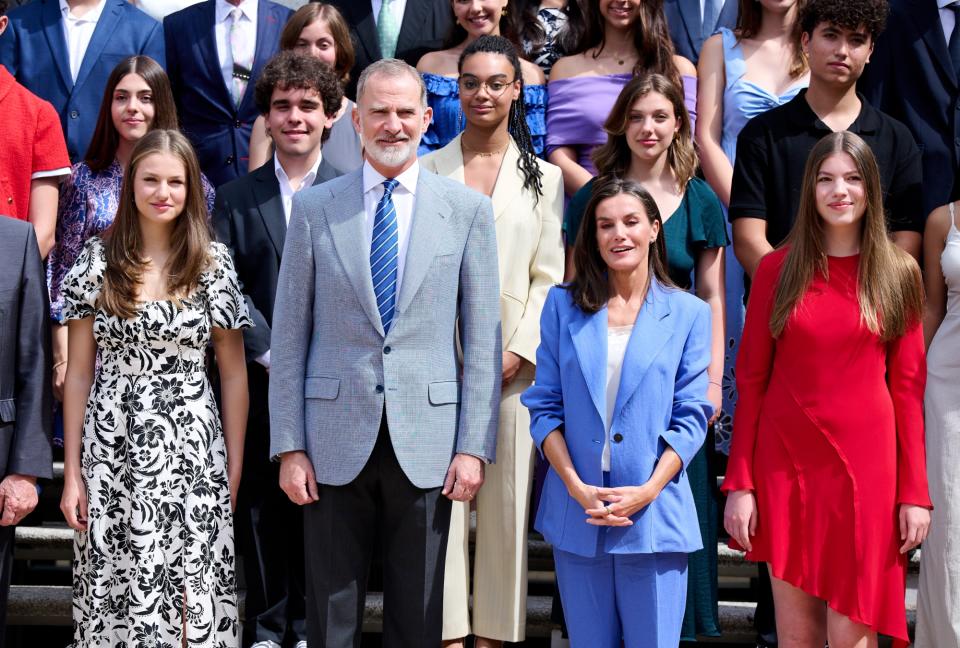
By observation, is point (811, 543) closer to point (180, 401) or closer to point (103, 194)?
point (180, 401)

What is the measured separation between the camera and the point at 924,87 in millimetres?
5168

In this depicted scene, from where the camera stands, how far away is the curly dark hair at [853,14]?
15.4 feet

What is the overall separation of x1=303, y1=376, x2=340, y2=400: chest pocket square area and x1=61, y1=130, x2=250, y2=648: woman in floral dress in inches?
17.1

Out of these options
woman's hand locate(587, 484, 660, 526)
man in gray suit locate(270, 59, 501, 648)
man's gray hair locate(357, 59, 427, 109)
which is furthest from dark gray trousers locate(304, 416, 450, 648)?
man's gray hair locate(357, 59, 427, 109)

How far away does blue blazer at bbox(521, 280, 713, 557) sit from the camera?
380 cm

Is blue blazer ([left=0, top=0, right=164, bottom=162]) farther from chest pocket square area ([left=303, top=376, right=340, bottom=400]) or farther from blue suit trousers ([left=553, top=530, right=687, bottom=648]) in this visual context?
blue suit trousers ([left=553, top=530, right=687, bottom=648])

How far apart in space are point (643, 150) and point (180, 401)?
1921mm

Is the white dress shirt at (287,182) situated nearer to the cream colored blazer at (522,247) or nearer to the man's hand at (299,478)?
the cream colored blazer at (522,247)

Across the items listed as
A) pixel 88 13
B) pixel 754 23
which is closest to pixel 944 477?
pixel 754 23

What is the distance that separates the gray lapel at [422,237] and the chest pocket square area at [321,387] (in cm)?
30

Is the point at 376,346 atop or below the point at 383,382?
atop

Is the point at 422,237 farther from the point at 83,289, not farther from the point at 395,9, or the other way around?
the point at 395,9

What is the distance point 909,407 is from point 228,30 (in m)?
3.62

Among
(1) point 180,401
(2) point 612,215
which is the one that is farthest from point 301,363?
(2) point 612,215
